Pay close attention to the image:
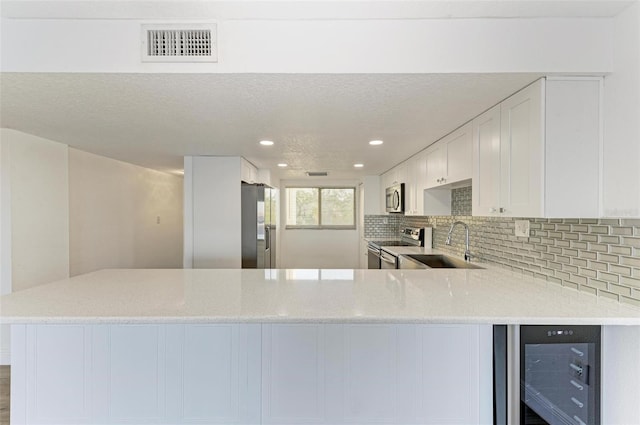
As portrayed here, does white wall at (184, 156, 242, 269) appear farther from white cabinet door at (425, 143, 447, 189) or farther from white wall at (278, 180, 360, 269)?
white wall at (278, 180, 360, 269)

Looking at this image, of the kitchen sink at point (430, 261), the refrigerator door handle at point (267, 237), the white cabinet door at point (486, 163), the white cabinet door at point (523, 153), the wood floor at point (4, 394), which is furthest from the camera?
the refrigerator door handle at point (267, 237)

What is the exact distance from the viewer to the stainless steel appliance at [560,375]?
1.29 metres

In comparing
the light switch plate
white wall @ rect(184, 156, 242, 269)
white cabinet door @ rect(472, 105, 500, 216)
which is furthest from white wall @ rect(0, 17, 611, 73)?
white wall @ rect(184, 156, 242, 269)

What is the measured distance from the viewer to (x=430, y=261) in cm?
339

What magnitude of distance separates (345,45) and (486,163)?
1191 mm

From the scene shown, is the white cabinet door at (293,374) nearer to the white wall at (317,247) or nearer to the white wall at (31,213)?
the white wall at (31,213)

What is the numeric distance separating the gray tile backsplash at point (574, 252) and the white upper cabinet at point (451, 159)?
0.52 m

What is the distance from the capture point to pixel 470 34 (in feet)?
4.60

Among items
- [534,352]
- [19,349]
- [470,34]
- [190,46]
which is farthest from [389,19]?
[19,349]

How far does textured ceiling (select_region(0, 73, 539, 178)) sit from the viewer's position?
1.53 meters

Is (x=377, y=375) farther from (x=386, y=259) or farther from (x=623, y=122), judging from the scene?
(x=386, y=259)

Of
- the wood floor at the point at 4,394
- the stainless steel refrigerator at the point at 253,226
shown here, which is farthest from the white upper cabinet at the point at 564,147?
the wood floor at the point at 4,394

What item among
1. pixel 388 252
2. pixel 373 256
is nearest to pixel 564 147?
pixel 388 252

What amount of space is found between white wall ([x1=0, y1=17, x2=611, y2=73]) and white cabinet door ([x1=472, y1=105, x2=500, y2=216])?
1.52 ft
